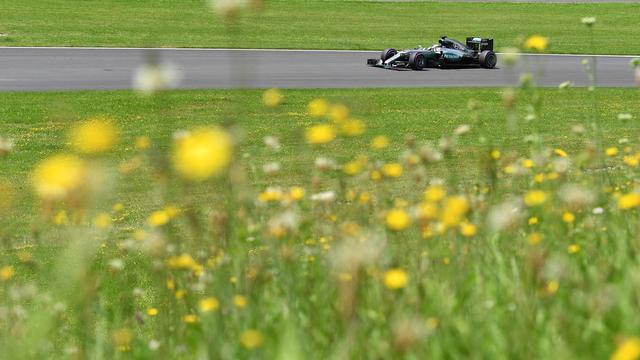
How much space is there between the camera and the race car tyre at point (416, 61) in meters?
22.1

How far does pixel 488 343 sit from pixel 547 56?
2486cm

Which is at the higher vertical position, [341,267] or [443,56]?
[341,267]

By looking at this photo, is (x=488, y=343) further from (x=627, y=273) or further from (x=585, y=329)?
(x=627, y=273)

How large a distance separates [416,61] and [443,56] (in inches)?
39.1

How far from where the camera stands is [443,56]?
22.9 metres

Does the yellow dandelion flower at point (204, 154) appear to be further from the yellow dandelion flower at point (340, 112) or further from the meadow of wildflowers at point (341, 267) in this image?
the yellow dandelion flower at point (340, 112)

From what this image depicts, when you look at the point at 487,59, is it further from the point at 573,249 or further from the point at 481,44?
the point at 573,249

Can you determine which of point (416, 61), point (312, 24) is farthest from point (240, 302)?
point (312, 24)

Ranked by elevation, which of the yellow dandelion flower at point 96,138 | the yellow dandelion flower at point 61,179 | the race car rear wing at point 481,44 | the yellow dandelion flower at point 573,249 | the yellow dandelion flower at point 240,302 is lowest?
the race car rear wing at point 481,44

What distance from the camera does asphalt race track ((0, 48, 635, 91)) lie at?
1886 centimetres

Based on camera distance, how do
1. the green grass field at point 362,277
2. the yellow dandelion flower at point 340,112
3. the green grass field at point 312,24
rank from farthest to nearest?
the green grass field at point 312,24, the yellow dandelion flower at point 340,112, the green grass field at point 362,277

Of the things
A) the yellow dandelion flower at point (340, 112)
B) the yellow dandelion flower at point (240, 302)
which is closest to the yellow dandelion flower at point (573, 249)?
the yellow dandelion flower at point (340, 112)

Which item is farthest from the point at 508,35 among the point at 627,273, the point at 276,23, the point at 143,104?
the point at 627,273

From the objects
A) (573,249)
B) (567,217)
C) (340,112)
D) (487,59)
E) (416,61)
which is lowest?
(487,59)
